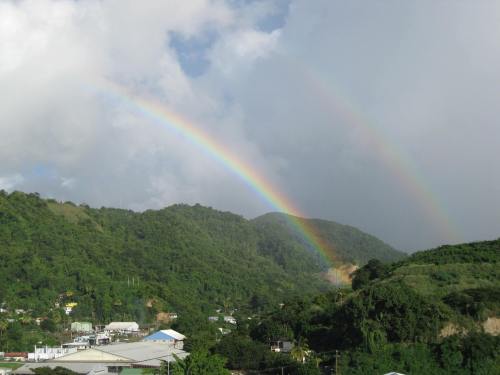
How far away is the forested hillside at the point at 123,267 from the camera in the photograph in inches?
3730

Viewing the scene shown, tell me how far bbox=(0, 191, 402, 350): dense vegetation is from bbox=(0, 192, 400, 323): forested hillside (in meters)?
0.15

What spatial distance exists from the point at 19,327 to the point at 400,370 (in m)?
52.4

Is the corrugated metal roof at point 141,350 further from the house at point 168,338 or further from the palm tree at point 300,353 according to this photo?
the palm tree at point 300,353

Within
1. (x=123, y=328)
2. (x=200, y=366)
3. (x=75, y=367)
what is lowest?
(x=200, y=366)

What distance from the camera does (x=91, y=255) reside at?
11106 cm

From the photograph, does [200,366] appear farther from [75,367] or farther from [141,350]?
[141,350]

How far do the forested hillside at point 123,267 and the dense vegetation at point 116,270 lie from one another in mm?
153

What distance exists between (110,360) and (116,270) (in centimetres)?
6018

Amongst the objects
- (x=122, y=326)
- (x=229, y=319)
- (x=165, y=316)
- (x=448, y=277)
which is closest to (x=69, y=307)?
(x=165, y=316)

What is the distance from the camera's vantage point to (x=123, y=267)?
111 meters

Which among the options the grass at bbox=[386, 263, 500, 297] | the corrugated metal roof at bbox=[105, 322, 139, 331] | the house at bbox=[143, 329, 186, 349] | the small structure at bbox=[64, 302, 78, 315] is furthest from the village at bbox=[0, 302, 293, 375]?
the small structure at bbox=[64, 302, 78, 315]

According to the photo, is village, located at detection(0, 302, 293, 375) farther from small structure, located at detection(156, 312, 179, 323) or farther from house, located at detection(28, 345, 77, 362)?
small structure, located at detection(156, 312, 179, 323)

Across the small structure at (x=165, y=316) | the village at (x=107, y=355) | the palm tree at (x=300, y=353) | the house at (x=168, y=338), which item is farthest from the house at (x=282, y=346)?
the small structure at (x=165, y=316)

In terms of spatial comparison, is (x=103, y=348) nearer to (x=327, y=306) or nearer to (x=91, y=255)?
(x=327, y=306)
